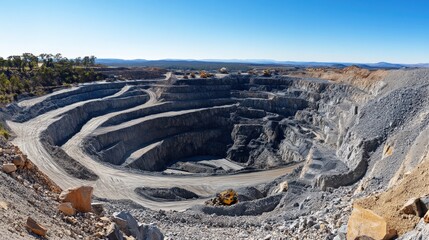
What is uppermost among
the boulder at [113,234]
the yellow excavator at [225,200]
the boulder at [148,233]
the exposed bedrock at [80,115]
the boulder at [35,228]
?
the boulder at [35,228]

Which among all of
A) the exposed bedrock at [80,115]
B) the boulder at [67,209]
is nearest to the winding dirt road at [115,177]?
the exposed bedrock at [80,115]

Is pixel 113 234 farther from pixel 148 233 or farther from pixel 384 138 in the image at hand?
pixel 384 138

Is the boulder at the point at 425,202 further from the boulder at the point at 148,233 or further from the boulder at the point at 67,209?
the boulder at the point at 67,209

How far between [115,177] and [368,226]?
2979 cm

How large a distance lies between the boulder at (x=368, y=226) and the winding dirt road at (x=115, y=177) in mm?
21142

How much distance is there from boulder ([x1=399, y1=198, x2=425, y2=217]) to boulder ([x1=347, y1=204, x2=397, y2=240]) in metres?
0.81

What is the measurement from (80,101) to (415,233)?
207 feet

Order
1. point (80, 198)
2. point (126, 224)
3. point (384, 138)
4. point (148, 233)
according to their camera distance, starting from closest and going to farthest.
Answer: point (80, 198) < point (126, 224) < point (148, 233) < point (384, 138)

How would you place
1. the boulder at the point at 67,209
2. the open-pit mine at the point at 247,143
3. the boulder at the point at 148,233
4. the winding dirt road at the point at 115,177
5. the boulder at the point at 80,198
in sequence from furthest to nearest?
the winding dirt road at the point at 115,177
the open-pit mine at the point at 247,143
the boulder at the point at 148,233
the boulder at the point at 80,198
the boulder at the point at 67,209

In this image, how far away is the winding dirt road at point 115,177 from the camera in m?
32.8

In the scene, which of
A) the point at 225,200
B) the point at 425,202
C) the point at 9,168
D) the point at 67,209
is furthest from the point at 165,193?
the point at 425,202

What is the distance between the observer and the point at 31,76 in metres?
76.4

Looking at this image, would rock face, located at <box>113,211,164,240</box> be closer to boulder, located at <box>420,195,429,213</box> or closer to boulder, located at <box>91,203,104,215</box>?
boulder, located at <box>91,203,104,215</box>

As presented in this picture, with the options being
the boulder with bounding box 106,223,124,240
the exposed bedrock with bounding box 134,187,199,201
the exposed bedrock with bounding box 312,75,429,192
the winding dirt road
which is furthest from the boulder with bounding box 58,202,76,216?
the exposed bedrock with bounding box 134,187,199,201
